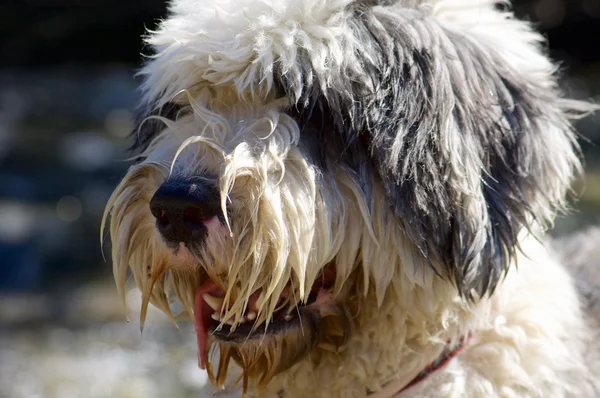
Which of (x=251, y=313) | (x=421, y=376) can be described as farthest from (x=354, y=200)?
(x=421, y=376)

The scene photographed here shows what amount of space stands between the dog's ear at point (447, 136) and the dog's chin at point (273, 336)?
13.5 inches

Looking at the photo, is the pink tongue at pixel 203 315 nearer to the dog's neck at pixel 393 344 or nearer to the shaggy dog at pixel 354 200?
the shaggy dog at pixel 354 200

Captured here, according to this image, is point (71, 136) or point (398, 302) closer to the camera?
point (398, 302)

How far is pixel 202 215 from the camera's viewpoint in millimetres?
2334

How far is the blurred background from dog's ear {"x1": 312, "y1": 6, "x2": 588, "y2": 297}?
1016 mm

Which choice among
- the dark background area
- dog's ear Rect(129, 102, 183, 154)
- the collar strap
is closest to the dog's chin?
the collar strap

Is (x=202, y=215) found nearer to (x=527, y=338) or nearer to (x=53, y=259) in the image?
(x=527, y=338)

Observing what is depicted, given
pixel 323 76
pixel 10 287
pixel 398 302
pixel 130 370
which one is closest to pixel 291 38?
pixel 323 76

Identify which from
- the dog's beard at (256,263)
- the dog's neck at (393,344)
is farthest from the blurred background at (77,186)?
the dog's neck at (393,344)

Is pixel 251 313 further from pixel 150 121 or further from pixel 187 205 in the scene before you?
pixel 150 121

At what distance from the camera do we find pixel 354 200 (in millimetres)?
2518

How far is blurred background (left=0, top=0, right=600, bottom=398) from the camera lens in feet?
16.1

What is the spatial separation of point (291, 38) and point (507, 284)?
3.18 ft

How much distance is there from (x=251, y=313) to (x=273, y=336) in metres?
0.09
